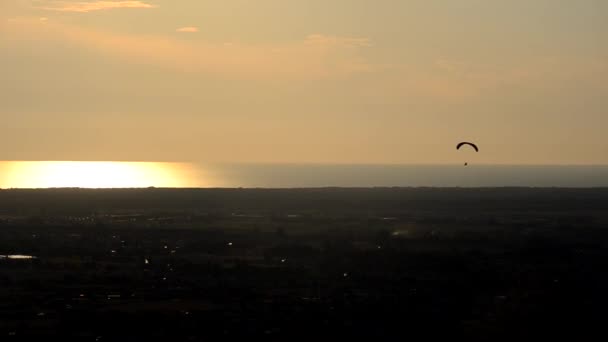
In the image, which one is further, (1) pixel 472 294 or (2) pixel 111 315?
(1) pixel 472 294

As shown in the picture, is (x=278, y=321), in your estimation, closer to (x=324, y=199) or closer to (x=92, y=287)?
(x=92, y=287)

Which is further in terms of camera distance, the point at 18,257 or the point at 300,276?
the point at 18,257

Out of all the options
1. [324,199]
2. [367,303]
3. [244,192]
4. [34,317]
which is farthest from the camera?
[244,192]

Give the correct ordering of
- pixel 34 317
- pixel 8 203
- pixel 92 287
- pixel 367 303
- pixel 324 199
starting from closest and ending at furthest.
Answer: pixel 34 317 → pixel 367 303 → pixel 92 287 → pixel 8 203 → pixel 324 199

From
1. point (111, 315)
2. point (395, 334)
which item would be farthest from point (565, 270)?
point (111, 315)

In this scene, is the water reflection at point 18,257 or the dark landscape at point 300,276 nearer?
the dark landscape at point 300,276

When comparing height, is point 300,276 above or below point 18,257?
below

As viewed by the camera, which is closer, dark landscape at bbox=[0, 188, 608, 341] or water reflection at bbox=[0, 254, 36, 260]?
dark landscape at bbox=[0, 188, 608, 341]

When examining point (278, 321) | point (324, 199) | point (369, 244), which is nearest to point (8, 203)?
point (324, 199)
